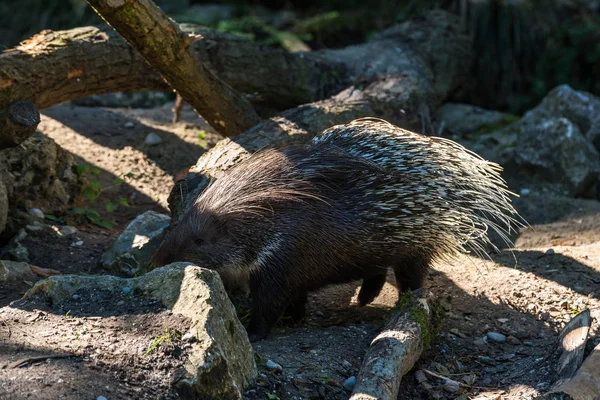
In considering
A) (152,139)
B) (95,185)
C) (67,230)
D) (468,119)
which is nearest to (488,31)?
(468,119)

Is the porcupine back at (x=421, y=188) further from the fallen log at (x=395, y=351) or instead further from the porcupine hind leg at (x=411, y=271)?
the fallen log at (x=395, y=351)

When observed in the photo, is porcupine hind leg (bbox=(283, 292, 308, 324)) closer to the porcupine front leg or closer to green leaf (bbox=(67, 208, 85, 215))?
the porcupine front leg

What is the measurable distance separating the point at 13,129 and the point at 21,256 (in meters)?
0.87

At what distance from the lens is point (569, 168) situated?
725 centimetres

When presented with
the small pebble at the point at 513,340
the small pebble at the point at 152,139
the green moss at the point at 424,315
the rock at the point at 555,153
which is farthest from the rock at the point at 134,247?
the rock at the point at 555,153

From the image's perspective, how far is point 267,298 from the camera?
4.16 m

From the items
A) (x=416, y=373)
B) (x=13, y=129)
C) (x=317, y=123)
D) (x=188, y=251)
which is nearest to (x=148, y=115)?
(x=317, y=123)

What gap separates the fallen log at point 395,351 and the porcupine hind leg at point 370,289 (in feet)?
1.84

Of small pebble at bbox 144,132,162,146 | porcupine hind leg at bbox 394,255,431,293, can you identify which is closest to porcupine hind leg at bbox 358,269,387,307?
porcupine hind leg at bbox 394,255,431,293

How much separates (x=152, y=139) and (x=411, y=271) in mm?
3480

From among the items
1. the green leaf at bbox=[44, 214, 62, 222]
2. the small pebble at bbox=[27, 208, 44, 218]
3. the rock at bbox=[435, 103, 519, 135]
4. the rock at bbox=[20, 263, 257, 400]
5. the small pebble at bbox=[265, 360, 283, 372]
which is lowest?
the rock at bbox=[435, 103, 519, 135]

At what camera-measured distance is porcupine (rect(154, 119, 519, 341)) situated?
4.16 m

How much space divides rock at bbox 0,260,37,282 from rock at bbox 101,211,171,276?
504 millimetres

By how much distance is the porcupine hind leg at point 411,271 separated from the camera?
4.49 meters
